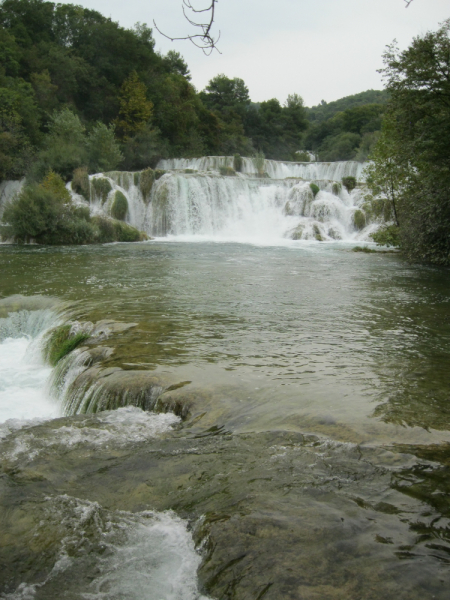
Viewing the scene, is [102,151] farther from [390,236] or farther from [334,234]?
[390,236]

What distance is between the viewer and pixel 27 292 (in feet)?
35.0

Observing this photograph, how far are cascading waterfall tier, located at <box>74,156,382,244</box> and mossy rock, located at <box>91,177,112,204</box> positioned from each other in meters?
0.05

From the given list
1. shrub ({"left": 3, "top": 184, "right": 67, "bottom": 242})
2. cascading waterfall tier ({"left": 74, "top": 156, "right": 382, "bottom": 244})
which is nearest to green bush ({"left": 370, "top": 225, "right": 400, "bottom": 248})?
cascading waterfall tier ({"left": 74, "top": 156, "right": 382, "bottom": 244})

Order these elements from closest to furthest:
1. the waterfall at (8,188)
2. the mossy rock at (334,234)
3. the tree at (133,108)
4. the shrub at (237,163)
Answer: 1. the mossy rock at (334,234)
2. the waterfall at (8,188)
3. the shrub at (237,163)
4. the tree at (133,108)

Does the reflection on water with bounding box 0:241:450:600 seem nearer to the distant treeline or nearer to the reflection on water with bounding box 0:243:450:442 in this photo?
the reflection on water with bounding box 0:243:450:442

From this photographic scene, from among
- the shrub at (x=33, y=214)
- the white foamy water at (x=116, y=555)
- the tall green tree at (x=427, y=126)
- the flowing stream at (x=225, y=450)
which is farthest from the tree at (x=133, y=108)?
the white foamy water at (x=116, y=555)

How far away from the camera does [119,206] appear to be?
90.4 ft

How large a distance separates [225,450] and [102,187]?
25.8m

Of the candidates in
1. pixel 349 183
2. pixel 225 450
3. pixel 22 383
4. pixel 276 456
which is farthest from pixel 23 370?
pixel 349 183

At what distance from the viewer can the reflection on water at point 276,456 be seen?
108 inches

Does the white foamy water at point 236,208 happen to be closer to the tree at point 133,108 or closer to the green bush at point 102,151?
the green bush at point 102,151

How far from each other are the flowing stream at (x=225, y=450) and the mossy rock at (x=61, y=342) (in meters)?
0.12

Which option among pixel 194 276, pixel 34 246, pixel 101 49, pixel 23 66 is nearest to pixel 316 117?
pixel 101 49

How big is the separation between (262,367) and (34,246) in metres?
18.0
